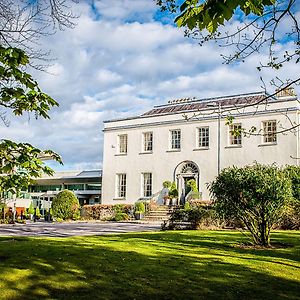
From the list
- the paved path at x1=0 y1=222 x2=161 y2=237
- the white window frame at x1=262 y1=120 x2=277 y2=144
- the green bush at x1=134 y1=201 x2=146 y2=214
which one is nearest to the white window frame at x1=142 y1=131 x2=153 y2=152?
the green bush at x1=134 y1=201 x2=146 y2=214

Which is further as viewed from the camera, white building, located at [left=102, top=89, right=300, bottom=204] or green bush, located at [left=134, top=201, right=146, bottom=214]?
green bush, located at [left=134, top=201, right=146, bottom=214]

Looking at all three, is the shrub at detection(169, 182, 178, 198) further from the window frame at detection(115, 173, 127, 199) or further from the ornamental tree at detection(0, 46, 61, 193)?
the ornamental tree at detection(0, 46, 61, 193)

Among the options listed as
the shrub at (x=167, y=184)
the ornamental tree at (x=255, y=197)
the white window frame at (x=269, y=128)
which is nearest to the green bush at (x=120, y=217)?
the shrub at (x=167, y=184)

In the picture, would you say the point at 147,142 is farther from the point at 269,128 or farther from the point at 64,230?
the point at 64,230

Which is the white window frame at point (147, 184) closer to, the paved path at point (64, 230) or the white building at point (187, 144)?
the white building at point (187, 144)

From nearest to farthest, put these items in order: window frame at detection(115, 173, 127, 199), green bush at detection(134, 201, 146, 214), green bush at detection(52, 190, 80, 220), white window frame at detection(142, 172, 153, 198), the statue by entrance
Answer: green bush at detection(134, 201, 146, 214) → green bush at detection(52, 190, 80, 220) → the statue by entrance → white window frame at detection(142, 172, 153, 198) → window frame at detection(115, 173, 127, 199)

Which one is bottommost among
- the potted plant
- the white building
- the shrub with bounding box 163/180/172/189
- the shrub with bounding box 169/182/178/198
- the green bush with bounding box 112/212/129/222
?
the green bush with bounding box 112/212/129/222

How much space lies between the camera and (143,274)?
7.09 m

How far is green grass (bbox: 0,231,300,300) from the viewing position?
6027mm

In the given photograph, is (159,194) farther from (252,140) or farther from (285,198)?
(285,198)

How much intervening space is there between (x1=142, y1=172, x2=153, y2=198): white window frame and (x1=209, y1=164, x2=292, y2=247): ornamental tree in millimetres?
23904

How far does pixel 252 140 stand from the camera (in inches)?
1242

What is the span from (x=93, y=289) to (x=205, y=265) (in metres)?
2.61

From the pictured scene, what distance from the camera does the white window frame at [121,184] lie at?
37525 millimetres
